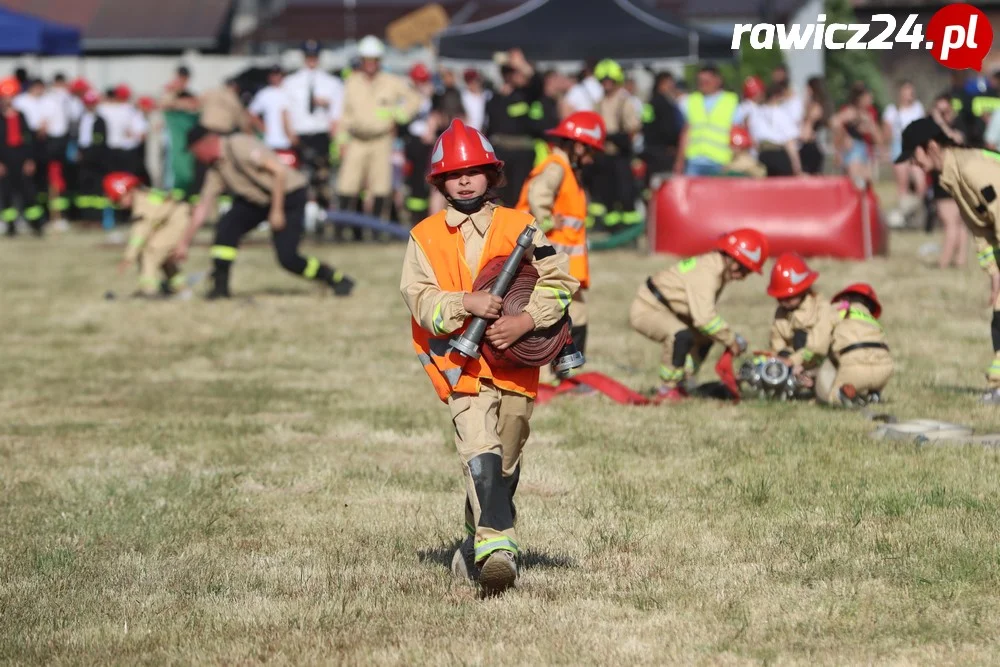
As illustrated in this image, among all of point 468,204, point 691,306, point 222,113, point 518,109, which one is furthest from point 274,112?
point 468,204

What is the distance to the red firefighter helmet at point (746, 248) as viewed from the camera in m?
9.29

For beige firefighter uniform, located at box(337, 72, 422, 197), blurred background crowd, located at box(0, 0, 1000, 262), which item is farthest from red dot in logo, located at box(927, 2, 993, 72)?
beige firefighter uniform, located at box(337, 72, 422, 197)

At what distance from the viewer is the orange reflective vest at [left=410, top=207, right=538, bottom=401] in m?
5.64

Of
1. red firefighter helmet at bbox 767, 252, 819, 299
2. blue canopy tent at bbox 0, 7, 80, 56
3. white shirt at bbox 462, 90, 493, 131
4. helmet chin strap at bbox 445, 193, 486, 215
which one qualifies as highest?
blue canopy tent at bbox 0, 7, 80, 56

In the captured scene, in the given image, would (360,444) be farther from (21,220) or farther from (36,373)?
(21,220)

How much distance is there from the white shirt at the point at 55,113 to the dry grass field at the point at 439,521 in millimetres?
14030

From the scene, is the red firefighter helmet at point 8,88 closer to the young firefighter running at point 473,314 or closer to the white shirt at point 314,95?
the white shirt at point 314,95

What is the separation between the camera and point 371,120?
64.6 feet

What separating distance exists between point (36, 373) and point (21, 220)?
55.2ft

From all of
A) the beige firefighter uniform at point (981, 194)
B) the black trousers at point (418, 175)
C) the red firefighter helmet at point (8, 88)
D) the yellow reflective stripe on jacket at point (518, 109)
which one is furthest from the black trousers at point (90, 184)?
the beige firefighter uniform at point (981, 194)

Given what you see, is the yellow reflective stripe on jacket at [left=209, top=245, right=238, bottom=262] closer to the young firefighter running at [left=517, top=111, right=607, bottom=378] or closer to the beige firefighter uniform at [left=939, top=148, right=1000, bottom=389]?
the young firefighter running at [left=517, top=111, right=607, bottom=378]

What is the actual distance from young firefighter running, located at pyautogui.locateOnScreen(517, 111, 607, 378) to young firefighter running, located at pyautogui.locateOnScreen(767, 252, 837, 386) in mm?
1151

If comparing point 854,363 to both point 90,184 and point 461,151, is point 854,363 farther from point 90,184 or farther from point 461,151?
point 90,184

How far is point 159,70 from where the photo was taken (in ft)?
126
